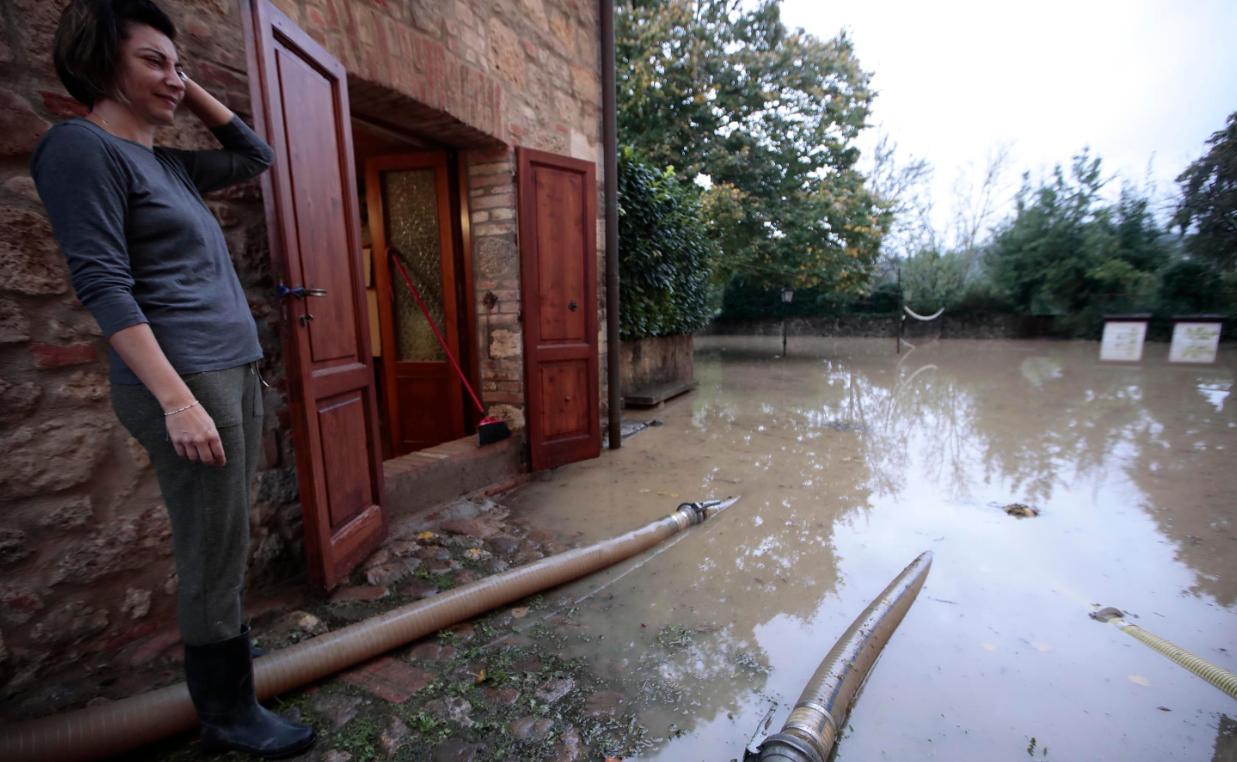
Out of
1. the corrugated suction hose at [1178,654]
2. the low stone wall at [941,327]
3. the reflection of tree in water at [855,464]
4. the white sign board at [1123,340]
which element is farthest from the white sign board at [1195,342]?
the corrugated suction hose at [1178,654]

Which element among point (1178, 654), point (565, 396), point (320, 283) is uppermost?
point (320, 283)

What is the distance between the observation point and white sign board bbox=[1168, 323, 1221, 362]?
30.5 ft

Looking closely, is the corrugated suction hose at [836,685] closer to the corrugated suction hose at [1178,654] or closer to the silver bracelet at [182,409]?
the corrugated suction hose at [1178,654]

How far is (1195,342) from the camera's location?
31.3ft

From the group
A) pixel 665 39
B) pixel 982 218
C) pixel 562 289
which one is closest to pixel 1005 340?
pixel 982 218

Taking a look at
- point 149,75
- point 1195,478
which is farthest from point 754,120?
point 149,75

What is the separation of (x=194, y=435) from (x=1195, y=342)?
14190mm

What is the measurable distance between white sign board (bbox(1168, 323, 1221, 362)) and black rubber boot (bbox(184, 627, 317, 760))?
1393cm

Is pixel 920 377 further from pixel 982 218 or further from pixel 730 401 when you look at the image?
pixel 982 218

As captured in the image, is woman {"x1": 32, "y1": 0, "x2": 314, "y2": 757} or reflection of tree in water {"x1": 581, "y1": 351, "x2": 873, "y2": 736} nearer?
woman {"x1": 32, "y1": 0, "x2": 314, "y2": 757}

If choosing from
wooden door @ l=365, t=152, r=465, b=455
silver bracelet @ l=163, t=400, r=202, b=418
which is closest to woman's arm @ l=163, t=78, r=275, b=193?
silver bracelet @ l=163, t=400, r=202, b=418

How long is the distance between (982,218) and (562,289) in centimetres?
2486

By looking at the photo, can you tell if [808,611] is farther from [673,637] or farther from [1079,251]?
[1079,251]

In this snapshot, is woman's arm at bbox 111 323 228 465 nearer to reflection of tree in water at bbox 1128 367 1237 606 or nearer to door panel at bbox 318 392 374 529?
door panel at bbox 318 392 374 529
